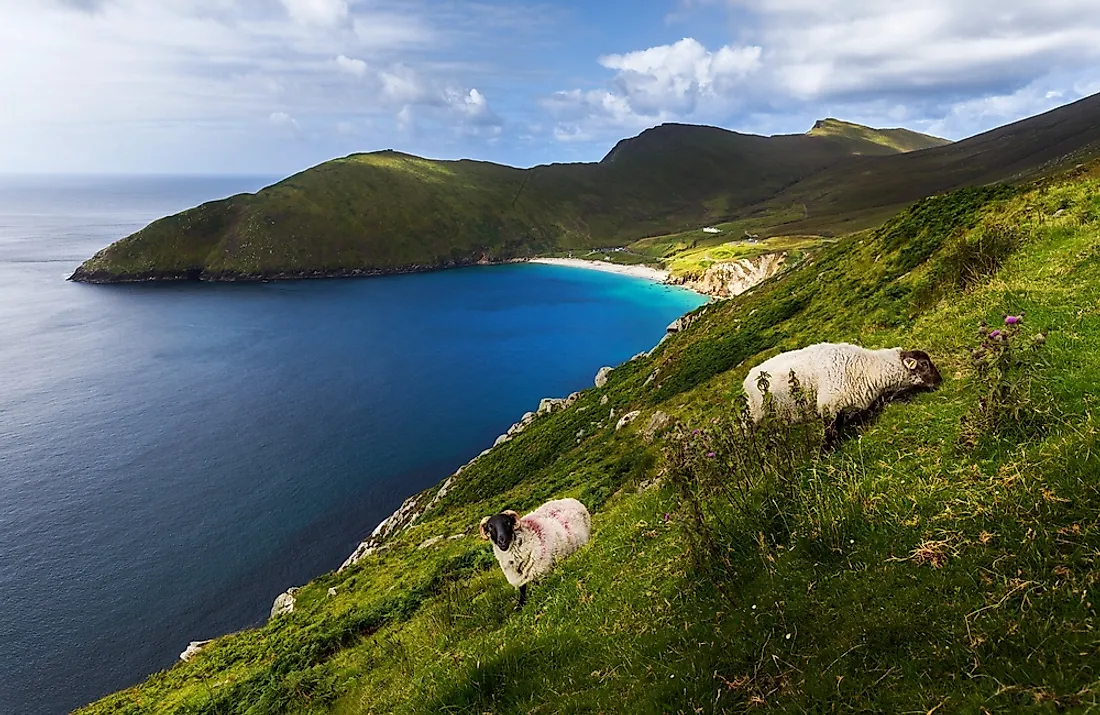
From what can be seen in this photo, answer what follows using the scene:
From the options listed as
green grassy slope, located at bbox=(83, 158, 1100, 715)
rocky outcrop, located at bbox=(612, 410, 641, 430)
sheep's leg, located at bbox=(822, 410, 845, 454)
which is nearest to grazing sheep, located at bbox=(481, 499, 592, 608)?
green grassy slope, located at bbox=(83, 158, 1100, 715)

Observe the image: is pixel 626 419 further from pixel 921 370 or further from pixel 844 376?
pixel 921 370

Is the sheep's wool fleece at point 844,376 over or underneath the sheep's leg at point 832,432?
over

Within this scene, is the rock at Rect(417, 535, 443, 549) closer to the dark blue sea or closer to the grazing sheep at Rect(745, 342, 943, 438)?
the grazing sheep at Rect(745, 342, 943, 438)

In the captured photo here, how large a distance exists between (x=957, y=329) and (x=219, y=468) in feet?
213

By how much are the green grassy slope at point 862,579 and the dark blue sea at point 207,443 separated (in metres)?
30.2

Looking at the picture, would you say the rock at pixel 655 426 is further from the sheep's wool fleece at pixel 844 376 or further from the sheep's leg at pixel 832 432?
the sheep's leg at pixel 832 432

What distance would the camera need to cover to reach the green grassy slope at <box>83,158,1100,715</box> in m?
4.80

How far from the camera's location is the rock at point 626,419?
1207 inches

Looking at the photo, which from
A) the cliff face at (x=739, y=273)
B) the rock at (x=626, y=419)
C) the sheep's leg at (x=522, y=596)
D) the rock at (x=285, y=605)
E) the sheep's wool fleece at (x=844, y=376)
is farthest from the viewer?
the cliff face at (x=739, y=273)

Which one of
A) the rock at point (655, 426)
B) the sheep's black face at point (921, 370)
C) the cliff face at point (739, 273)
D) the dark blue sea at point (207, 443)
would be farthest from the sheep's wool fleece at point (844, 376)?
the cliff face at point (739, 273)

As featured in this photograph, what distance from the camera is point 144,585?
135 ft

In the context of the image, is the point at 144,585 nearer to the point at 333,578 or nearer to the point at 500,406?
the point at 333,578

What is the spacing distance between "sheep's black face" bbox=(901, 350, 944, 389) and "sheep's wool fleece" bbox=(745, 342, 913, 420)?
10cm

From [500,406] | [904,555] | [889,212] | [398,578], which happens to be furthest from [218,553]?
[889,212]
